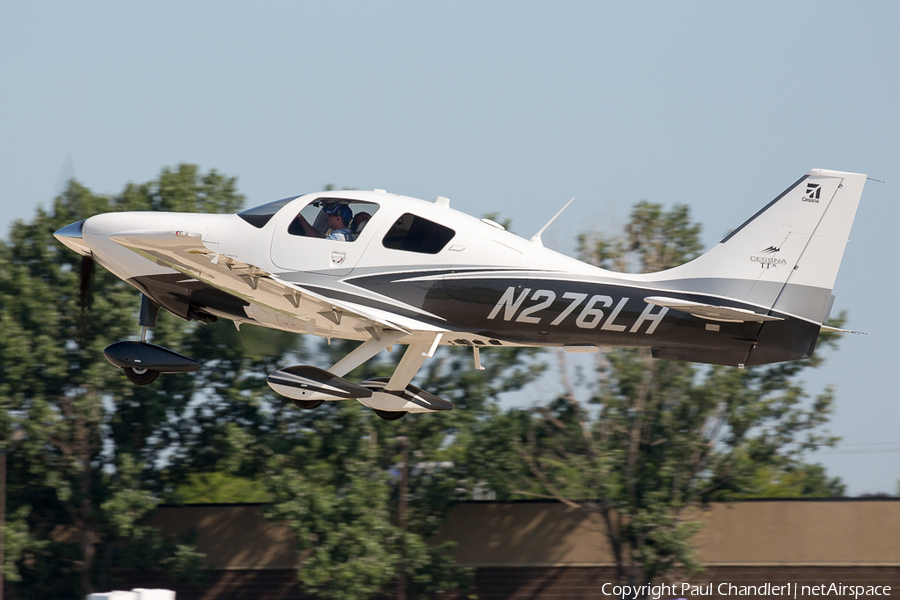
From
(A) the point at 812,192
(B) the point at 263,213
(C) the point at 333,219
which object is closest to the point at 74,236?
(B) the point at 263,213

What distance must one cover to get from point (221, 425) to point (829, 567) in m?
14.9

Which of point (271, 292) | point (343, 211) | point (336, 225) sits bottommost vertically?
point (271, 292)

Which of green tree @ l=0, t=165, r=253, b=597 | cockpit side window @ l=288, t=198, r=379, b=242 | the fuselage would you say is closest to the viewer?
the fuselage

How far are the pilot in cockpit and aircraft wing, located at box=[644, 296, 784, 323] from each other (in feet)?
11.7

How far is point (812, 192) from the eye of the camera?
11.0 meters

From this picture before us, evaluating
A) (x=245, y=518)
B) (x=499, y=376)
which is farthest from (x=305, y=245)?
(x=245, y=518)

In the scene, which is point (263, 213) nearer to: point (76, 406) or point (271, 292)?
point (271, 292)

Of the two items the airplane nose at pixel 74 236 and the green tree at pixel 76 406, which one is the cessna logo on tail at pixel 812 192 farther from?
the green tree at pixel 76 406

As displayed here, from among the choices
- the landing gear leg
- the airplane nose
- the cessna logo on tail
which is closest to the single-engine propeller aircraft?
the cessna logo on tail

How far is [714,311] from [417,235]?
343cm

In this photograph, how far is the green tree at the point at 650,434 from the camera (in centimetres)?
2328

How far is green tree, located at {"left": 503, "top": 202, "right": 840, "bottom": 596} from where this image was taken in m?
23.3

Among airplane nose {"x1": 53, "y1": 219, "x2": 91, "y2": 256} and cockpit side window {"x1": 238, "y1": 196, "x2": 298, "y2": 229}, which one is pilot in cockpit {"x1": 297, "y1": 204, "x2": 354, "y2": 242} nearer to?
cockpit side window {"x1": 238, "y1": 196, "x2": 298, "y2": 229}

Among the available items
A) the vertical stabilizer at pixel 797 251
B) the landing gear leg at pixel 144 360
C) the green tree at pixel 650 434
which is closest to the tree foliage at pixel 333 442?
the green tree at pixel 650 434
